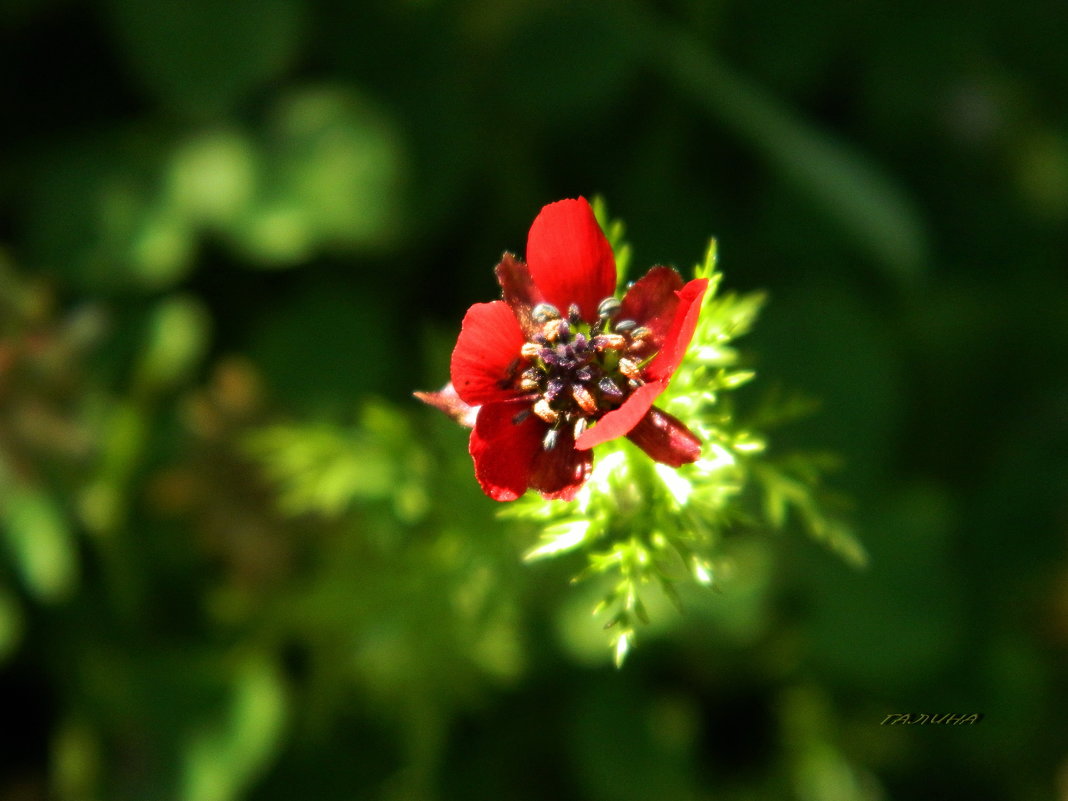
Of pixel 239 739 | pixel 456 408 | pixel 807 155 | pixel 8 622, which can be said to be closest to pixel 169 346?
pixel 8 622

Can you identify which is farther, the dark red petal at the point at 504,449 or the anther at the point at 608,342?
the anther at the point at 608,342

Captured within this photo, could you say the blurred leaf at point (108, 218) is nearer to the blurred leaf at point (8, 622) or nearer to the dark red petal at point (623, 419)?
the blurred leaf at point (8, 622)

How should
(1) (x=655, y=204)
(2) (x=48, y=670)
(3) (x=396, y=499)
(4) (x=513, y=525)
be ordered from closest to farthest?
(4) (x=513, y=525)
(3) (x=396, y=499)
(2) (x=48, y=670)
(1) (x=655, y=204)

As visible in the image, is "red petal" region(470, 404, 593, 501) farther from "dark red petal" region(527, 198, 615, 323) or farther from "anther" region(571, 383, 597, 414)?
"dark red petal" region(527, 198, 615, 323)

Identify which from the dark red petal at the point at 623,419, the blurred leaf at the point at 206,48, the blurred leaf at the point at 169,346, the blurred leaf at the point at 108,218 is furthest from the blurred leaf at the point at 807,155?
the dark red petal at the point at 623,419

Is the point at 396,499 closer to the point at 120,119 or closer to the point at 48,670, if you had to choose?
the point at 48,670

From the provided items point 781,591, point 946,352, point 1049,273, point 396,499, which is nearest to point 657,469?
point 396,499
